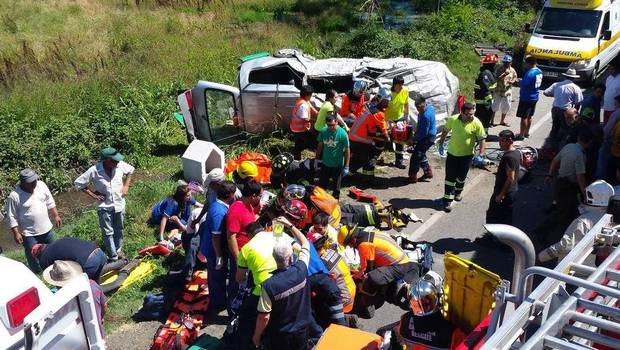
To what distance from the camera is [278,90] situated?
1140cm

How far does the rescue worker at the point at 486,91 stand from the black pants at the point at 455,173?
3.52 meters

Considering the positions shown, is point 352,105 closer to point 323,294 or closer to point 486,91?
point 486,91

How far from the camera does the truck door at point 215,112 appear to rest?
11148 mm

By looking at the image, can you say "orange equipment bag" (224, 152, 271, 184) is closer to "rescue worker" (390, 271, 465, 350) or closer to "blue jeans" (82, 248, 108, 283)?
"blue jeans" (82, 248, 108, 283)

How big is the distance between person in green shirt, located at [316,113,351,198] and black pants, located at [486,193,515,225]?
231 cm

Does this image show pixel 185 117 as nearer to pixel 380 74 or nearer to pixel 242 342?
pixel 380 74

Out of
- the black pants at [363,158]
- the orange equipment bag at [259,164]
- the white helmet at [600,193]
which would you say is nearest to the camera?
the white helmet at [600,193]

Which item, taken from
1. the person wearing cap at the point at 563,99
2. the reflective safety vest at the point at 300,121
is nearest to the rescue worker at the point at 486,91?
the person wearing cap at the point at 563,99

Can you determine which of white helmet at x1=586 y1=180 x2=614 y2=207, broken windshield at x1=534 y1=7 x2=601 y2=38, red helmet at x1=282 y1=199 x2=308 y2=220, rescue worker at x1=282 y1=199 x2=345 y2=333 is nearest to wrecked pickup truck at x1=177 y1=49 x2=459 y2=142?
red helmet at x1=282 y1=199 x2=308 y2=220

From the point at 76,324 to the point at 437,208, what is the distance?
6755 millimetres

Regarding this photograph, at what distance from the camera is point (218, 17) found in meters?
21.1

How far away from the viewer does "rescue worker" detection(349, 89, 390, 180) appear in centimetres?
1021

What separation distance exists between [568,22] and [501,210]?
10.1m

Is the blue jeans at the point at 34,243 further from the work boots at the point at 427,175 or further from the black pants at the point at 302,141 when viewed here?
the work boots at the point at 427,175
